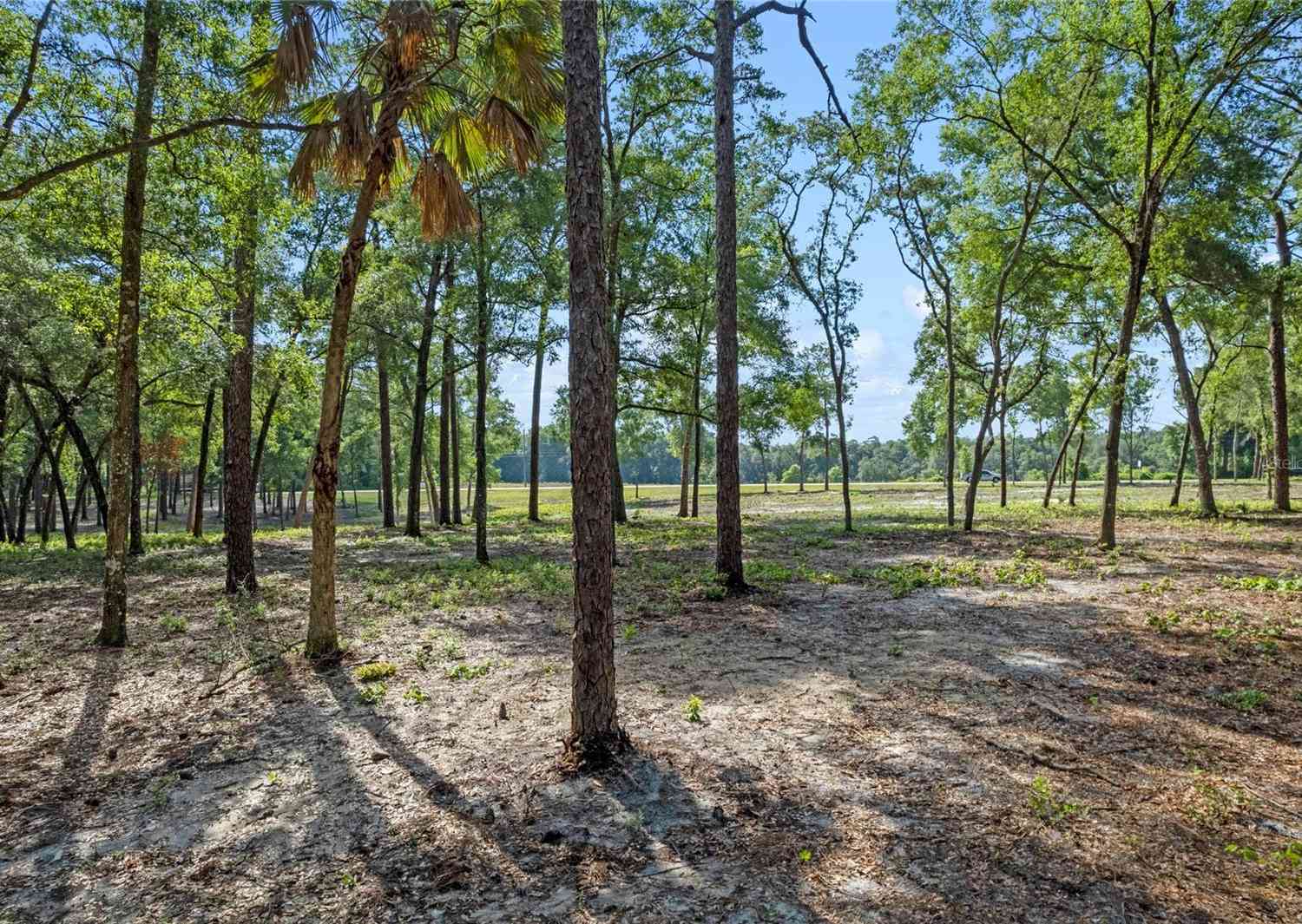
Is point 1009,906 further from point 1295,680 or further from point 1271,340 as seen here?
point 1271,340

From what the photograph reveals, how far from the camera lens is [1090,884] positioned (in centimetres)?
292

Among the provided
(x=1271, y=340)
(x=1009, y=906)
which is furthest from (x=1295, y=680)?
(x=1271, y=340)

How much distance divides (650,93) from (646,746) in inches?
611

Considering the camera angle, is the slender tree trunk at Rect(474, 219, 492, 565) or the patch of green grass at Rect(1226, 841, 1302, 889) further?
the slender tree trunk at Rect(474, 219, 492, 565)

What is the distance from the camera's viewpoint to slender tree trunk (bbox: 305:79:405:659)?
637 cm

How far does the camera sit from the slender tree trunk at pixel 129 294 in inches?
268

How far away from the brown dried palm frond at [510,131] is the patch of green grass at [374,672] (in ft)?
16.5

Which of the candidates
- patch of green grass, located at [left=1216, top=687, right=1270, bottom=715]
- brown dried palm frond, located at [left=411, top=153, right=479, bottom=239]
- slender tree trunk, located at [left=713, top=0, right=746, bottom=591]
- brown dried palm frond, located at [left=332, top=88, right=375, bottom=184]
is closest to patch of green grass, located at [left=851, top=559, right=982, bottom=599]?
slender tree trunk, located at [left=713, top=0, right=746, bottom=591]

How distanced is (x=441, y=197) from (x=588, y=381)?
13.3 feet

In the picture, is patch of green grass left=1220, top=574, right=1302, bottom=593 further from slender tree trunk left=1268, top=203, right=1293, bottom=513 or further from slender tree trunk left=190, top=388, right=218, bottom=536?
slender tree trunk left=190, top=388, right=218, bottom=536

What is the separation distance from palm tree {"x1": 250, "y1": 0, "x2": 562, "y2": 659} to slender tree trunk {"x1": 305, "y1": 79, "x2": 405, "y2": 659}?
0.04ft

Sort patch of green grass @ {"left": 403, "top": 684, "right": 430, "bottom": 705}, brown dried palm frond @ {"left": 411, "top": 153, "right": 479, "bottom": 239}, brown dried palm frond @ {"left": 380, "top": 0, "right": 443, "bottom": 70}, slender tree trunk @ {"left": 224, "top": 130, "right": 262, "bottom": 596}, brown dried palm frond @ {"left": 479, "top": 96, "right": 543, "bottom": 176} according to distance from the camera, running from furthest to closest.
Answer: slender tree trunk @ {"left": 224, "top": 130, "right": 262, "bottom": 596} → brown dried palm frond @ {"left": 411, "top": 153, "right": 479, "bottom": 239} → brown dried palm frond @ {"left": 479, "top": 96, "right": 543, "bottom": 176} → brown dried palm frond @ {"left": 380, "top": 0, "right": 443, "bottom": 70} → patch of green grass @ {"left": 403, "top": 684, "right": 430, "bottom": 705}

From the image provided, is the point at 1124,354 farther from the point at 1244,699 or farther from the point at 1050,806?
the point at 1050,806

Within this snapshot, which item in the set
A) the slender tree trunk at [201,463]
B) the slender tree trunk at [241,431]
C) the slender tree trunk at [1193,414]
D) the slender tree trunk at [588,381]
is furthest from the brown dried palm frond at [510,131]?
the slender tree trunk at [1193,414]
